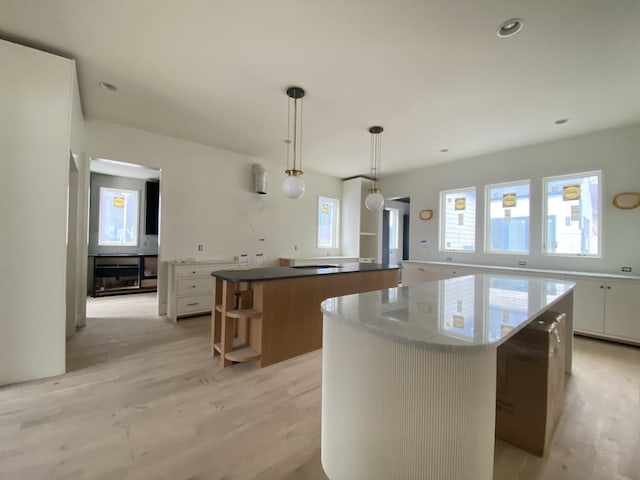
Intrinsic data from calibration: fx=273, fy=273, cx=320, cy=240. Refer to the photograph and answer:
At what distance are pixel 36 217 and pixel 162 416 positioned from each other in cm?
196

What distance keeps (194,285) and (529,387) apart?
4173 millimetres

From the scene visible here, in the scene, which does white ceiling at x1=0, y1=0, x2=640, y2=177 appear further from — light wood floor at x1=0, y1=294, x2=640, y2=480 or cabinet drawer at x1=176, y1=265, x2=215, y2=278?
light wood floor at x1=0, y1=294, x2=640, y2=480

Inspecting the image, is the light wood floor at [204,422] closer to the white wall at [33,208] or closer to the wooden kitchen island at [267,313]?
the wooden kitchen island at [267,313]

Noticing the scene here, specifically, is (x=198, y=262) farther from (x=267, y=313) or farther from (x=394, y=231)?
(x=394, y=231)

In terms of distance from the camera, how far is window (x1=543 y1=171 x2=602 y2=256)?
13.0ft

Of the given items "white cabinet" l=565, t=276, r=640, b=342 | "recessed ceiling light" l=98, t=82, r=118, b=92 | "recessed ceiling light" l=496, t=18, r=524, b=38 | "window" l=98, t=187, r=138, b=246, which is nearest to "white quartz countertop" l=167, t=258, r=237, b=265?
"recessed ceiling light" l=98, t=82, r=118, b=92

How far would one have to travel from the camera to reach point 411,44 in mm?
2211

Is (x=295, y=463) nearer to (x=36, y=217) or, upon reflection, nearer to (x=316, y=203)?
(x=36, y=217)

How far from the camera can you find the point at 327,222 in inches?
267

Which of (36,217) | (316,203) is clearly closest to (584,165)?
(316,203)

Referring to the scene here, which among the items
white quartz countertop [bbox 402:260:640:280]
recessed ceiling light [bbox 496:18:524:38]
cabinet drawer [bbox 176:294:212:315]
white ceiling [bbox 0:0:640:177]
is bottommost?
cabinet drawer [bbox 176:294:212:315]

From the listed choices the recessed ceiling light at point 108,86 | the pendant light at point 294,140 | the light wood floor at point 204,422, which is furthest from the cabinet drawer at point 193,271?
the recessed ceiling light at point 108,86

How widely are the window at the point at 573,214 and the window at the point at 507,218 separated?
11.6 inches

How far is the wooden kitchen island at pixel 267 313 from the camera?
105 inches
